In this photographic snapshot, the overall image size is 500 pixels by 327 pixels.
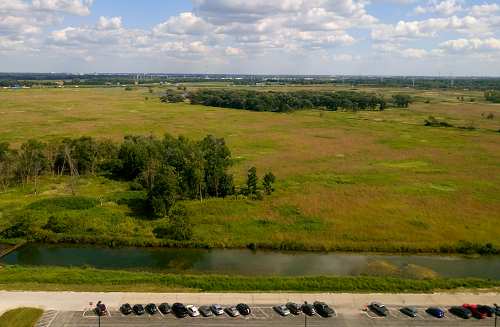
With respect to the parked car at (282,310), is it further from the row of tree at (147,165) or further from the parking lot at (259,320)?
the row of tree at (147,165)

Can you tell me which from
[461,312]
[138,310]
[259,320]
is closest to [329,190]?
[461,312]

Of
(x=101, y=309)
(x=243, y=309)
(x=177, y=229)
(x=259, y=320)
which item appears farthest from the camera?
(x=177, y=229)

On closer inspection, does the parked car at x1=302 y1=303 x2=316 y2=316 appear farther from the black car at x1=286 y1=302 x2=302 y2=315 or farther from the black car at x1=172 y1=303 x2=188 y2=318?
the black car at x1=172 y1=303 x2=188 y2=318

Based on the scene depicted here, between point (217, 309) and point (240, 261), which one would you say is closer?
point (217, 309)

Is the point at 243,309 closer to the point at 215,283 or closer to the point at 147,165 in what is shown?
the point at 215,283

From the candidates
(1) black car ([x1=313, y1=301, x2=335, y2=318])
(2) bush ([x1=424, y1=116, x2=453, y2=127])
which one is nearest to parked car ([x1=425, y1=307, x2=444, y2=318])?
(1) black car ([x1=313, y1=301, x2=335, y2=318])
